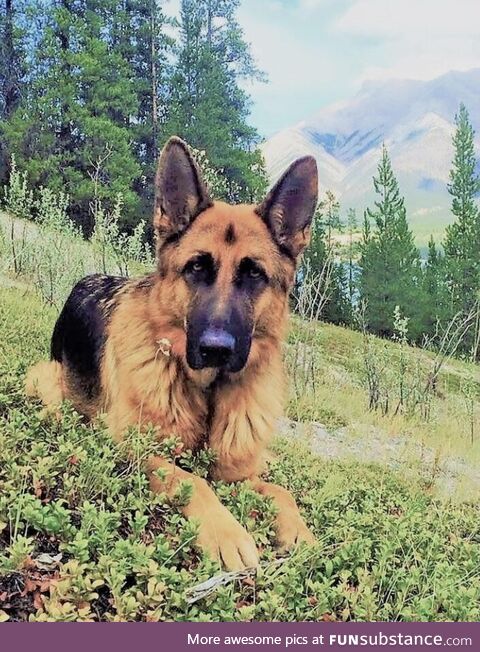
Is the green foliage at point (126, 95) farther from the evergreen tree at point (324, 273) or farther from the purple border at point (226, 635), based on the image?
the purple border at point (226, 635)

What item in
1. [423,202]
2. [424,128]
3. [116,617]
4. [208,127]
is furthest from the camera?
[423,202]

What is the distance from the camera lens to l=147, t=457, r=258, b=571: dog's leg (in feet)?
6.21

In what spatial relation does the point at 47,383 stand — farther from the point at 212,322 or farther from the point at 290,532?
the point at 290,532

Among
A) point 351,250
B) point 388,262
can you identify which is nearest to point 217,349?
point 351,250

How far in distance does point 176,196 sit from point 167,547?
49.8 inches

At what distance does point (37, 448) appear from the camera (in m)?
2.07

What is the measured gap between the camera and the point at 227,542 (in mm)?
1909

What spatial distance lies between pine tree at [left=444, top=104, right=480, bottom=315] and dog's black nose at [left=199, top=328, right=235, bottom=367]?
528 cm

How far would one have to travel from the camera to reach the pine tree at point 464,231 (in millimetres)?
7325

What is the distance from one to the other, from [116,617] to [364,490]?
4.35ft

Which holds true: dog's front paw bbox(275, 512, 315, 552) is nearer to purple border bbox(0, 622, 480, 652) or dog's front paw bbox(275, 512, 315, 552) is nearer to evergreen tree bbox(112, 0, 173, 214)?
purple border bbox(0, 622, 480, 652)

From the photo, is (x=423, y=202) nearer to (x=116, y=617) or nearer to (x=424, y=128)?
(x=424, y=128)

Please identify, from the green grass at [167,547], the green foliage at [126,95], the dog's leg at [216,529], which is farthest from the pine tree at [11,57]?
the dog's leg at [216,529]

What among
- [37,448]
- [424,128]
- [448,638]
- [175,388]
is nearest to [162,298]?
[175,388]
